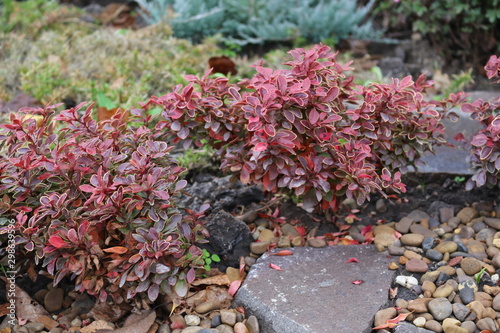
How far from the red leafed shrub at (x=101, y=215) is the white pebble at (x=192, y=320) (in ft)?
0.50

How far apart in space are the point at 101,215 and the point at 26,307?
0.60 meters

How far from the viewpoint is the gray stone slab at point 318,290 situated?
2.02 m

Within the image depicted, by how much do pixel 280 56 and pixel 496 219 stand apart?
99.0 inches

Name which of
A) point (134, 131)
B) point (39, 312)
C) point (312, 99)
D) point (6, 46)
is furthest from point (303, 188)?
point (6, 46)

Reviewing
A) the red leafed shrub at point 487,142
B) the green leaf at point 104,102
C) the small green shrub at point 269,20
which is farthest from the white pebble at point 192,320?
the small green shrub at point 269,20

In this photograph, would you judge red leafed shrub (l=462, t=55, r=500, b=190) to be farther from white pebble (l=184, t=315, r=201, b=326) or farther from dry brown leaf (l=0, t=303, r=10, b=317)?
dry brown leaf (l=0, t=303, r=10, b=317)

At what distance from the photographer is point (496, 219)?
2.58m

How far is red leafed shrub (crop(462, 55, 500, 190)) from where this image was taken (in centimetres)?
239

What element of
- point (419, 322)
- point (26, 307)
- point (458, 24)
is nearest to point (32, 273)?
point (26, 307)

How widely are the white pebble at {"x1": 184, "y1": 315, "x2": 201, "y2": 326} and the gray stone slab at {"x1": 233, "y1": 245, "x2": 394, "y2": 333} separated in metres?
0.17

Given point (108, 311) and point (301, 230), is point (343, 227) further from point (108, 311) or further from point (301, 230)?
point (108, 311)

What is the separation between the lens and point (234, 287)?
2.27m

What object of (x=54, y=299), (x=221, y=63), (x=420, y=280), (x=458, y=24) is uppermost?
(x=458, y=24)

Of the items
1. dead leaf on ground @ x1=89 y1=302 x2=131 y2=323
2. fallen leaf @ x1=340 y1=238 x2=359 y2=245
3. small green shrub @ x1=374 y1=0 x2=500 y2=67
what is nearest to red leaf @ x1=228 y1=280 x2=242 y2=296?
dead leaf on ground @ x1=89 y1=302 x2=131 y2=323
